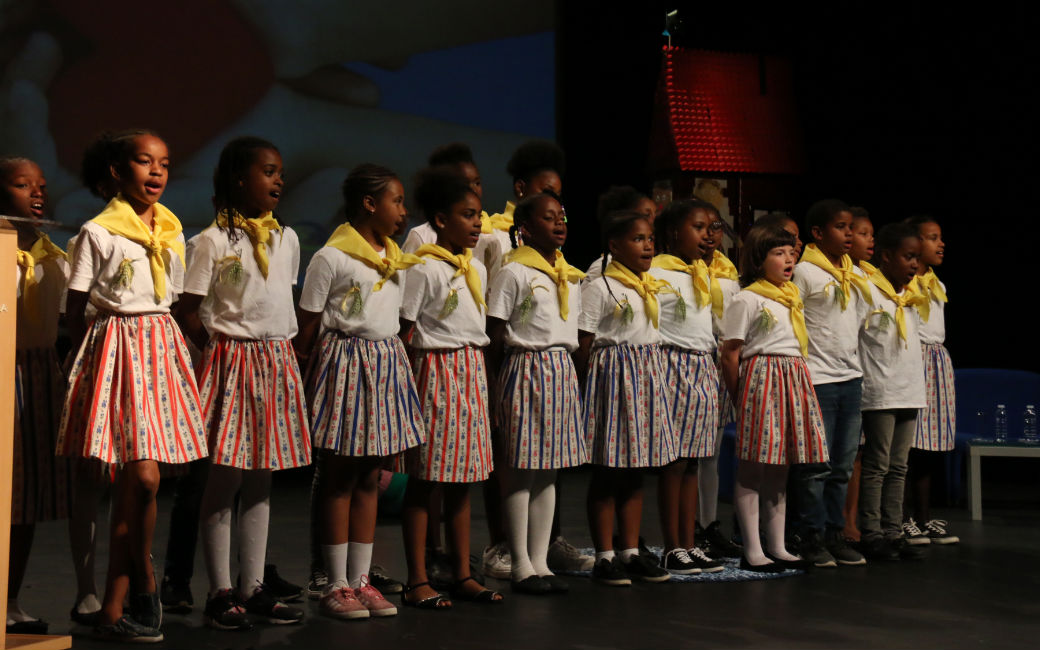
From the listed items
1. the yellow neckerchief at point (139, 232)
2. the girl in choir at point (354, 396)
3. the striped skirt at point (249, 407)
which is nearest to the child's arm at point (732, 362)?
the girl in choir at point (354, 396)

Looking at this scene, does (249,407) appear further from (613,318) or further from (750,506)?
(750,506)

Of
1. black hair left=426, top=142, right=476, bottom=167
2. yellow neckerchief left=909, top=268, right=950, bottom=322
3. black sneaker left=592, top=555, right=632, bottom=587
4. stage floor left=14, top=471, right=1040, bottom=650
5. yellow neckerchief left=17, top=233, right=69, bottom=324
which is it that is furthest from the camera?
yellow neckerchief left=909, top=268, right=950, bottom=322

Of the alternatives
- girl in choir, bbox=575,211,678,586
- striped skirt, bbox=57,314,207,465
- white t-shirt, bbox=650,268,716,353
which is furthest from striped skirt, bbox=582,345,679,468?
striped skirt, bbox=57,314,207,465

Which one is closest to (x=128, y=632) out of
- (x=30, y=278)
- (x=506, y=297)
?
(x=30, y=278)

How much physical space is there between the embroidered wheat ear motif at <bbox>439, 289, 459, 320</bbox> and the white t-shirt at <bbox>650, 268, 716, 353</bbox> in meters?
0.83

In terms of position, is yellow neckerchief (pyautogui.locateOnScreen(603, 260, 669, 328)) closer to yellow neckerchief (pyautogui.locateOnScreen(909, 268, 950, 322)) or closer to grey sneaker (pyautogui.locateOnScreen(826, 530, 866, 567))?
grey sneaker (pyautogui.locateOnScreen(826, 530, 866, 567))

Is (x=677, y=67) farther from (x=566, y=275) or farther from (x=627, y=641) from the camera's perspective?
(x=627, y=641)

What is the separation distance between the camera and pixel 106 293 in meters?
A: 3.07

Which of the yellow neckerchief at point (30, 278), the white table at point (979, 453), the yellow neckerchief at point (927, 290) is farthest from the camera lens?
the white table at point (979, 453)

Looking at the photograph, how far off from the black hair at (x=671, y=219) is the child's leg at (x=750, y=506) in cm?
82

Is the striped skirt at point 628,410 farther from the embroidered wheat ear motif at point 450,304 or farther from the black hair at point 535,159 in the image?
the black hair at point 535,159

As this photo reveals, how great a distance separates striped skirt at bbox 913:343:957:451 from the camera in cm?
503

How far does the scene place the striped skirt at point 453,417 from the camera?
3625mm

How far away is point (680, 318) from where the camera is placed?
4.18 m
